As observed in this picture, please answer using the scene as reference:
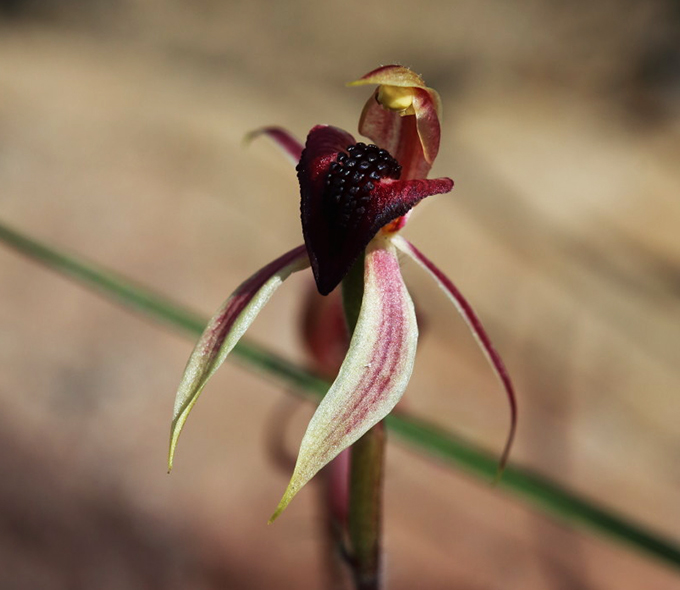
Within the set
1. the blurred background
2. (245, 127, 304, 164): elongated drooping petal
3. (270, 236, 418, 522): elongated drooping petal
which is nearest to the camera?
(270, 236, 418, 522): elongated drooping petal

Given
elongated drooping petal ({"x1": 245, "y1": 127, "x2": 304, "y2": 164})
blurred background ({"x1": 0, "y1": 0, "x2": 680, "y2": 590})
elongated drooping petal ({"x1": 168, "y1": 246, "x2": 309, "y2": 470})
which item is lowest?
blurred background ({"x1": 0, "y1": 0, "x2": 680, "y2": 590})

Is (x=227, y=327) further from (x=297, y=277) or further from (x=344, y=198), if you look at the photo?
(x=297, y=277)

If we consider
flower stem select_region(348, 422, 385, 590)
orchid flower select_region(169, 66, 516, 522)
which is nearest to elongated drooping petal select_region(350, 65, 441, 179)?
orchid flower select_region(169, 66, 516, 522)

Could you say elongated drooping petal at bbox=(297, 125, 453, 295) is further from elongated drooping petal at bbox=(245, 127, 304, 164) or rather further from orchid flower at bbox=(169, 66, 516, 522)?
elongated drooping petal at bbox=(245, 127, 304, 164)

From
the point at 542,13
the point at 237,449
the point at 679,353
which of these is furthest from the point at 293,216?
the point at 542,13

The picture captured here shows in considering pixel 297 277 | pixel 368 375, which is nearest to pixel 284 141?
pixel 368 375

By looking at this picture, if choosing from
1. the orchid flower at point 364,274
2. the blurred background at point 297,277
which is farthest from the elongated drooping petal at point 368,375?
the blurred background at point 297,277
